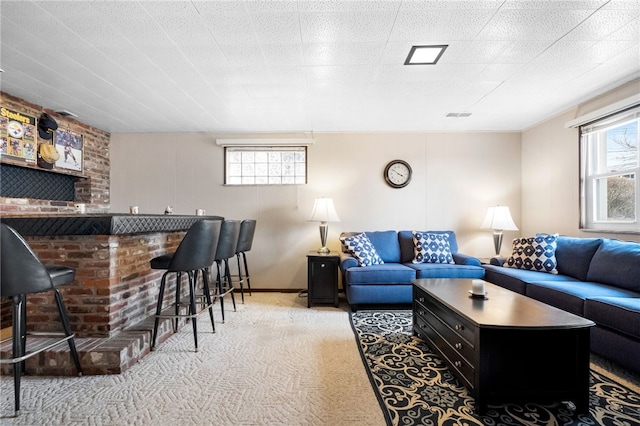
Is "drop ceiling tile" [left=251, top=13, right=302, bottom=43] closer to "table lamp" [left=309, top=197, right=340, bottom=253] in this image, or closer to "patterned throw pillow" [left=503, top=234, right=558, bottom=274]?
"table lamp" [left=309, top=197, right=340, bottom=253]

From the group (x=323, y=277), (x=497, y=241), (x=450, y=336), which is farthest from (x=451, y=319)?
(x=497, y=241)

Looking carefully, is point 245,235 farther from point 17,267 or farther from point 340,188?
point 17,267

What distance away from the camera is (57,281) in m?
1.81

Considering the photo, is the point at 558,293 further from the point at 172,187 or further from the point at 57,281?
the point at 172,187

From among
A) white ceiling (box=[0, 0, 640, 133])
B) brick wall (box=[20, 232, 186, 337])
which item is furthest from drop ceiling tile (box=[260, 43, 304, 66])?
brick wall (box=[20, 232, 186, 337])

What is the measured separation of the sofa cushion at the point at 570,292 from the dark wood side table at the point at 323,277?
1993 mm

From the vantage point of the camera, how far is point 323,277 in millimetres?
3752

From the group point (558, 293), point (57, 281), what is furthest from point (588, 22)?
point (57, 281)

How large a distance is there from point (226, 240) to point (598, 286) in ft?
11.3

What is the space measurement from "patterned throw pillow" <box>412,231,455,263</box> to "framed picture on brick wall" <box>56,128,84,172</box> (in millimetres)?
4583

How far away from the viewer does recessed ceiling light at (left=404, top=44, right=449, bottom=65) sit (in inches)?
90.9

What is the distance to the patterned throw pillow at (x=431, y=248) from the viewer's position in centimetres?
391

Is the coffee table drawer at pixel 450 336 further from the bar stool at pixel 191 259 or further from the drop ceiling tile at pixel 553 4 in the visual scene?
the drop ceiling tile at pixel 553 4

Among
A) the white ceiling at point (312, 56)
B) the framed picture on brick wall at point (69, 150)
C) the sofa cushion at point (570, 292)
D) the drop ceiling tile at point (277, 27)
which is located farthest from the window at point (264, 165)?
the sofa cushion at point (570, 292)
